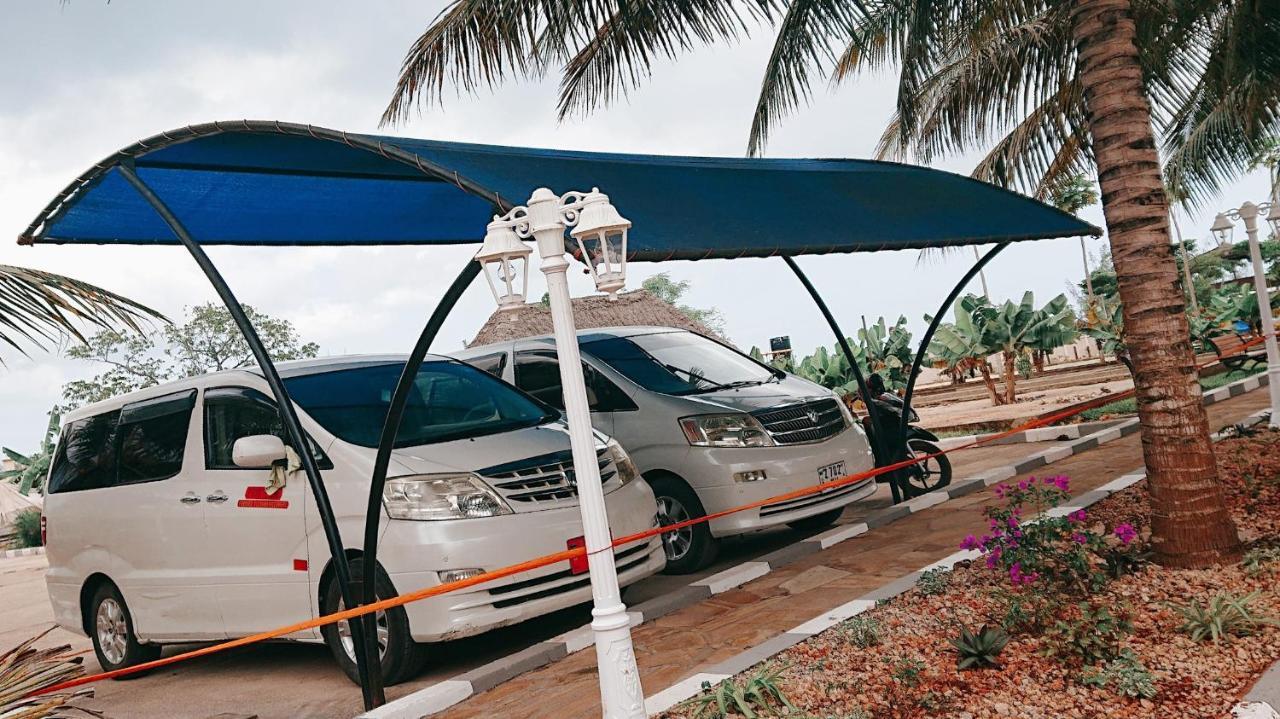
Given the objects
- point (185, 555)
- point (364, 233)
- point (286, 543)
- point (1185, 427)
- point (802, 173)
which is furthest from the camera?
point (364, 233)

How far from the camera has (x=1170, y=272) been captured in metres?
5.71

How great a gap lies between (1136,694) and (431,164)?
379 centimetres

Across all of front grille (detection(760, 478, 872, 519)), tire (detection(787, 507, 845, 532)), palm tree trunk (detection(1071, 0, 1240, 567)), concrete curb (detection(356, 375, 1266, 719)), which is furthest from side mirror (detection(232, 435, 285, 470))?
palm tree trunk (detection(1071, 0, 1240, 567))

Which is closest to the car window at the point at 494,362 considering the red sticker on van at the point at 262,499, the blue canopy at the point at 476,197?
the blue canopy at the point at 476,197

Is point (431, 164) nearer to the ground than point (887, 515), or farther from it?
farther from it

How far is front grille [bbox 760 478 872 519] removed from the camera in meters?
7.84

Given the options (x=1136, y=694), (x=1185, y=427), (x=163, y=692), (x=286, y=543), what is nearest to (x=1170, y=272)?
(x=1185, y=427)

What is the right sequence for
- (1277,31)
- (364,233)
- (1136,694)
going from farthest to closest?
(1277,31)
(364,233)
(1136,694)

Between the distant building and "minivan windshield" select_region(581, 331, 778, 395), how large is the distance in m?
13.9

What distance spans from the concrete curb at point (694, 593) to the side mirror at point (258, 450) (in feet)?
5.23

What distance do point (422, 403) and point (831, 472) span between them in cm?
338

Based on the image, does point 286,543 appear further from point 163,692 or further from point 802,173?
point 802,173

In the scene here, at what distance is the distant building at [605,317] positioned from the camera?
23.8m

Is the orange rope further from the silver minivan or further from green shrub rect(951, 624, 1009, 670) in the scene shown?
green shrub rect(951, 624, 1009, 670)
